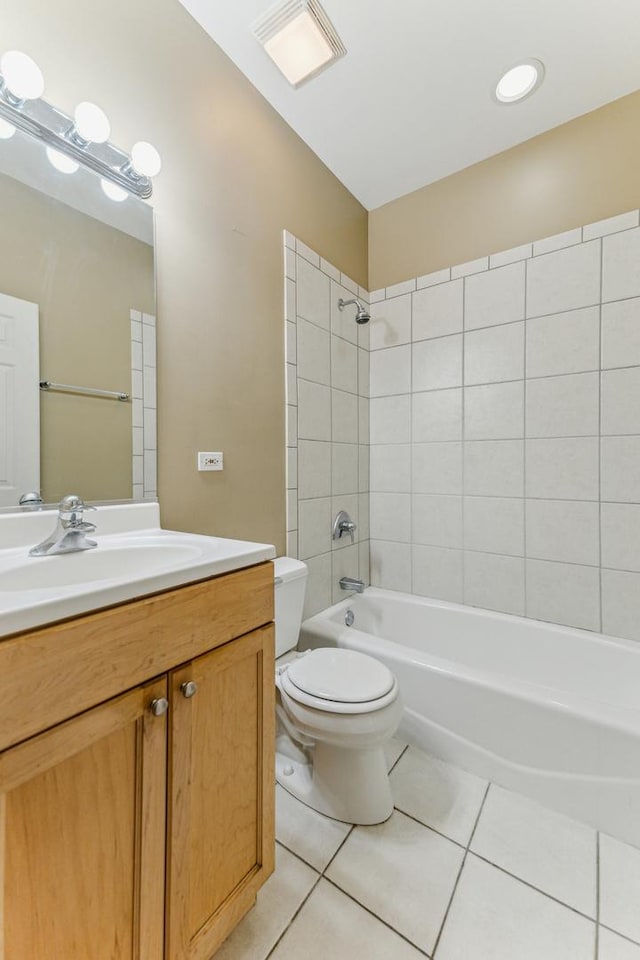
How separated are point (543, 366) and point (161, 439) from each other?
5.29 feet

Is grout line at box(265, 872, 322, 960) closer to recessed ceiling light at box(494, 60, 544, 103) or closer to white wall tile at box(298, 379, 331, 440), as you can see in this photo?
white wall tile at box(298, 379, 331, 440)

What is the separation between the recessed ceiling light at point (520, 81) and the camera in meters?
1.46

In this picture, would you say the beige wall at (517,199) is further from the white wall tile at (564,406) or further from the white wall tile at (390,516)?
the white wall tile at (390,516)

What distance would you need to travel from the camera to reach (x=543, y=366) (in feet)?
5.67

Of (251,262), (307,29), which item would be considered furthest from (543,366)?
(307,29)

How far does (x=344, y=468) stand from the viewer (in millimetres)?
2018

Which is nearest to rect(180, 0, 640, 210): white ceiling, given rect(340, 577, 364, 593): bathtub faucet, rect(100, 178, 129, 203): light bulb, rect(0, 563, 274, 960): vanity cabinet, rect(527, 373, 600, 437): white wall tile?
rect(100, 178, 129, 203): light bulb

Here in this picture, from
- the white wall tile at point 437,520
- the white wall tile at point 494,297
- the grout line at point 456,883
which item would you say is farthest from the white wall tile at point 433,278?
the grout line at point 456,883

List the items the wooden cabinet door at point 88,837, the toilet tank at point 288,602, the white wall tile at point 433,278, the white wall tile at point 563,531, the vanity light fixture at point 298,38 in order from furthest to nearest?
the white wall tile at point 433,278, the white wall tile at point 563,531, the toilet tank at point 288,602, the vanity light fixture at point 298,38, the wooden cabinet door at point 88,837

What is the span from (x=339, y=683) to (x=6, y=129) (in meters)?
1.65

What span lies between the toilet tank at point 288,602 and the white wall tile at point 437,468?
0.91 metres

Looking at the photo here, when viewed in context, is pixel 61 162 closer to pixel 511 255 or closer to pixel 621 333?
pixel 511 255

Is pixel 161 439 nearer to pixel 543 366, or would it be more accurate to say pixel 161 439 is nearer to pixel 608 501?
pixel 543 366

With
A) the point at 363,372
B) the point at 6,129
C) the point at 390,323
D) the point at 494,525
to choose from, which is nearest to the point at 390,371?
the point at 363,372
